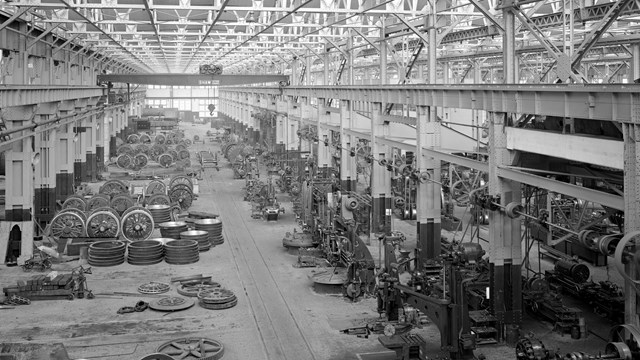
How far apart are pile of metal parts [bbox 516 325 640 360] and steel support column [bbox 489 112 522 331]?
346 centimetres

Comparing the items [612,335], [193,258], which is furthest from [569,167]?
[193,258]

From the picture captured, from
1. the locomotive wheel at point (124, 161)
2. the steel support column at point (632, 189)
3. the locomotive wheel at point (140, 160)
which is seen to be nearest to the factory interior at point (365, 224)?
the steel support column at point (632, 189)

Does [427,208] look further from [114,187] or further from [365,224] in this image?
[114,187]

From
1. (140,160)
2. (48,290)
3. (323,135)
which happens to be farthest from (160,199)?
(140,160)

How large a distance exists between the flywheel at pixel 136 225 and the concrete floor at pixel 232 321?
2.90m

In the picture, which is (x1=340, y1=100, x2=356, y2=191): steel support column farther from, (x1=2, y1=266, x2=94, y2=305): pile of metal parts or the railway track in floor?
(x1=2, y1=266, x2=94, y2=305): pile of metal parts

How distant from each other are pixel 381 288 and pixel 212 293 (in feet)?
15.9

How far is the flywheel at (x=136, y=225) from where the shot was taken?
85.1 ft

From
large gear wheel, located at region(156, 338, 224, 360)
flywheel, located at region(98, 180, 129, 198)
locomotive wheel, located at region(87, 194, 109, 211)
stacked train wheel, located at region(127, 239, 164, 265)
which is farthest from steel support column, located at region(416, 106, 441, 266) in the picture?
flywheel, located at region(98, 180, 129, 198)

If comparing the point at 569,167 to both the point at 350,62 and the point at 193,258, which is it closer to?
the point at 193,258

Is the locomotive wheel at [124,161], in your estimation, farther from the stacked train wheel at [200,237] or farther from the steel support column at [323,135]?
the stacked train wheel at [200,237]

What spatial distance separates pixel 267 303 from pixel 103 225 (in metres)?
9.25

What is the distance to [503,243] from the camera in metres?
16.6

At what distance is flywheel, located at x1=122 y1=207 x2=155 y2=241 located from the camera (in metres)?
26.0
